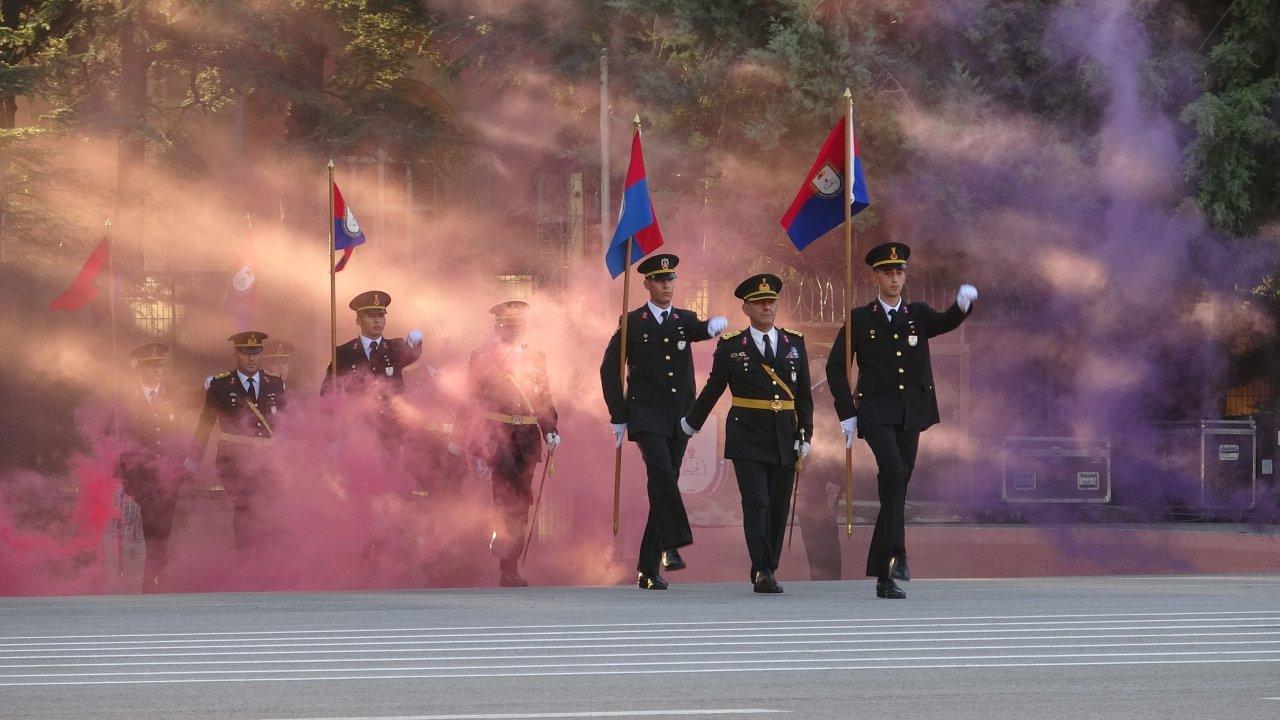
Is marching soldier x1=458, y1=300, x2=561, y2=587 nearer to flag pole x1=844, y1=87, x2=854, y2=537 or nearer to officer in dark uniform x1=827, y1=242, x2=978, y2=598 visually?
flag pole x1=844, y1=87, x2=854, y2=537

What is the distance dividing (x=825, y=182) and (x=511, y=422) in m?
2.84

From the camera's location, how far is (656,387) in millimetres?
12406

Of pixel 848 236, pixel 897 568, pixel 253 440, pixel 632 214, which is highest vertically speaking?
pixel 632 214

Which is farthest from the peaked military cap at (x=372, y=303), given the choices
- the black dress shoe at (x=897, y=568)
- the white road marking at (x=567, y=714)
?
the white road marking at (x=567, y=714)

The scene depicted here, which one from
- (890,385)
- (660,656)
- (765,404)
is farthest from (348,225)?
(660,656)

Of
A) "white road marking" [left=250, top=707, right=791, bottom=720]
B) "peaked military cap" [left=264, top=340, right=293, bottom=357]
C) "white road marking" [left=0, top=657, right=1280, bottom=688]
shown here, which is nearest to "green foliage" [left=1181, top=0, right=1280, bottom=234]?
"peaked military cap" [left=264, top=340, right=293, bottom=357]

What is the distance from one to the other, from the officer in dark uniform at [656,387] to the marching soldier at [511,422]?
1.78m

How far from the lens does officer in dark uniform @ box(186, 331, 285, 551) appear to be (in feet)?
51.0

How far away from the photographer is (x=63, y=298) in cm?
1888

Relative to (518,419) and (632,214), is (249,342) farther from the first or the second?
(632,214)

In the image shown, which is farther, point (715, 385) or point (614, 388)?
point (614, 388)

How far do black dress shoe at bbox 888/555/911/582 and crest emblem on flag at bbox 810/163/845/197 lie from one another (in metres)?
2.92

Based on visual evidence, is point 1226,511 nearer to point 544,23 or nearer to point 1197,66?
point 1197,66

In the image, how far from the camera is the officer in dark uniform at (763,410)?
11.8 m
